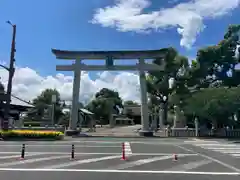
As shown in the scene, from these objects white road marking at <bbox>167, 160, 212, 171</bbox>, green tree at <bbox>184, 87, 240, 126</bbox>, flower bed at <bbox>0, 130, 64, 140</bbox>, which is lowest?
white road marking at <bbox>167, 160, 212, 171</bbox>

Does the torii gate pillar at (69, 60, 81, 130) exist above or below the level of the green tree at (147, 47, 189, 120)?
below

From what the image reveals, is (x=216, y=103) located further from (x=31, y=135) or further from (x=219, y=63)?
(x=31, y=135)

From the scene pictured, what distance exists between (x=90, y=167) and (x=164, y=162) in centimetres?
352

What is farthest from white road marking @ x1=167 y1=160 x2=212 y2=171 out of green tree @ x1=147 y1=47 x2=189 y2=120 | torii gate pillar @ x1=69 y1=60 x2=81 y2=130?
green tree @ x1=147 y1=47 x2=189 y2=120

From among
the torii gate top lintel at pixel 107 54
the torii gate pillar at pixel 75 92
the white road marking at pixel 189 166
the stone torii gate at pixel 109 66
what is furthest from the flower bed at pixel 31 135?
the white road marking at pixel 189 166

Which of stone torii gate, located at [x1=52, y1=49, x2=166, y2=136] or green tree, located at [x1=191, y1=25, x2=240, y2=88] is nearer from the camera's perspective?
stone torii gate, located at [x1=52, y1=49, x2=166, y2=136]

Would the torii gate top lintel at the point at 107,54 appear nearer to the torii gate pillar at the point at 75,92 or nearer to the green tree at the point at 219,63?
the torii gate pillar at the point at 75,92

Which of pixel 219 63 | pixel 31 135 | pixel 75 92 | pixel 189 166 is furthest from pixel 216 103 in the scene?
pixel 189 166

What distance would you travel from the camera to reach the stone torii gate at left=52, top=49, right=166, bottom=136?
105 ft

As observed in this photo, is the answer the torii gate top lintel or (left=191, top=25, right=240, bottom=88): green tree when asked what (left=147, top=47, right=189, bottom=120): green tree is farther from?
the torii gate top lintel

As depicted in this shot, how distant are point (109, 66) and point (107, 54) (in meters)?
1.30

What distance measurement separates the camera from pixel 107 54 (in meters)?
32.3

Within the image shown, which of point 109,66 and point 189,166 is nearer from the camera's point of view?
point 189,166

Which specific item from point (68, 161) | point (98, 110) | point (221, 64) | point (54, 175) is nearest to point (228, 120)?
point (221, 64)
